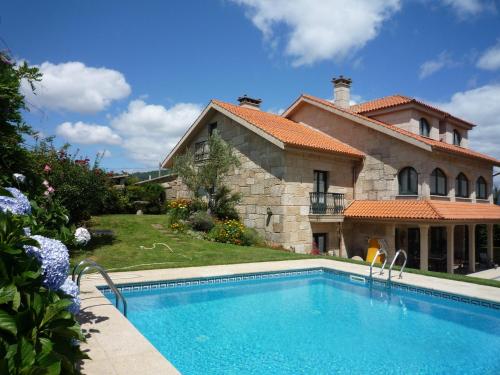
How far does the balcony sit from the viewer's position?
17672 millimetres

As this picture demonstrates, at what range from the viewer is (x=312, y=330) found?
7.66 m

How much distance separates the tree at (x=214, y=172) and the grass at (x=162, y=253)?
289 centimetres

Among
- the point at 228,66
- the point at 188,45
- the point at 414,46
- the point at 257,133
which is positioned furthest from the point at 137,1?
the point at 414,46

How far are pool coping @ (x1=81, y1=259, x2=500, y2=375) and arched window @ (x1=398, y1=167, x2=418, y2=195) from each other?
6326 millimetres

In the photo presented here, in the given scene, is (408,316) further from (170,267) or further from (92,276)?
(92,276)

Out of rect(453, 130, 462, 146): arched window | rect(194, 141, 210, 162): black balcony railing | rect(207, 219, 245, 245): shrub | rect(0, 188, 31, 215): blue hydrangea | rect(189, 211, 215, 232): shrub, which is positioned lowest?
rect(207, 219, 245, 245): shrub

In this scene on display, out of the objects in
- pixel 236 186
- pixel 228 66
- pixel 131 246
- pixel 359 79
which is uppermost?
pixel 359 79

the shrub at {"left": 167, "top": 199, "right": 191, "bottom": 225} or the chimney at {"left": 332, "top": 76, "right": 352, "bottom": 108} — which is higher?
the chimney at {"left": 332, "top": 76, "right": 352, "bottom": 108}

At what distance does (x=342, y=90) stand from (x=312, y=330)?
18415mm

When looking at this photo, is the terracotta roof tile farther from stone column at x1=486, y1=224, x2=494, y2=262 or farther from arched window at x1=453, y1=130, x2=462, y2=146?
stone column at x1=486, y1=224, x2=494, y2=262

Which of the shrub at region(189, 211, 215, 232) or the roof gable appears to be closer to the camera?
the roof gable

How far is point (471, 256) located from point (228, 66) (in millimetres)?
16242

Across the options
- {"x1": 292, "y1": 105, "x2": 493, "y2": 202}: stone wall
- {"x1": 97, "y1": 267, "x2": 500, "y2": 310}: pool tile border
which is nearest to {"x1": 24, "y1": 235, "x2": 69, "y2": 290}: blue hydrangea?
{"x1": 97, "y1": 267, "x2": 500, "y2": 310}: pool tile border

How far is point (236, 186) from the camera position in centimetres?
2023
